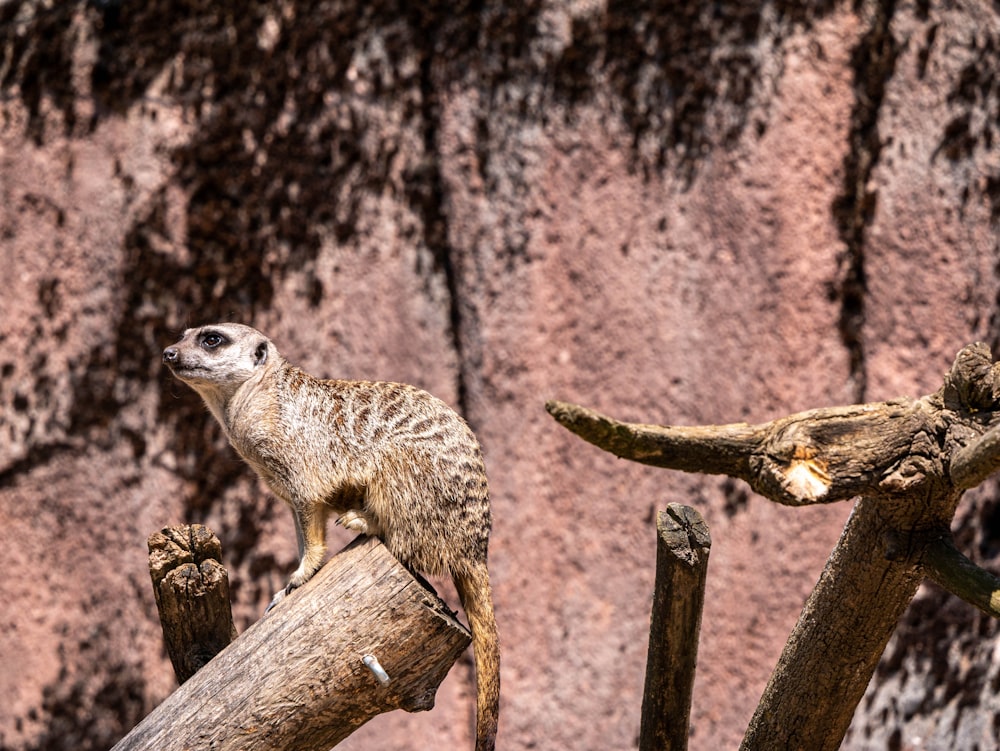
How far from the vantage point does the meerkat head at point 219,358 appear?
7.58ft

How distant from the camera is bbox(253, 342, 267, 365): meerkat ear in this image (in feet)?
7.82

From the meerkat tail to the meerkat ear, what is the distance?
0.62m

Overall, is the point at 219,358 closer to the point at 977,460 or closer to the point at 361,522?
the point at 361,522

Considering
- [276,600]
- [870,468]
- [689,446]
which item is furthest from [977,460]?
[276,600]

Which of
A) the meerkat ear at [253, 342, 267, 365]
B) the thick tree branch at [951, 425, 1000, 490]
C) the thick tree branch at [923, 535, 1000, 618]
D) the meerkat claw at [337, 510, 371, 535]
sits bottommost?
the meerkat claw at [337, 510, 371, 535]

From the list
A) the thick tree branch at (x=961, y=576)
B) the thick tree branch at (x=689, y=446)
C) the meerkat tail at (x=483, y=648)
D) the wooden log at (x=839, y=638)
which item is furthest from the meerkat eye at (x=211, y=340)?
the thick tree branch at (x=961, y=576)

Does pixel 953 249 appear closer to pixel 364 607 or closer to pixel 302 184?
pixel 302 184

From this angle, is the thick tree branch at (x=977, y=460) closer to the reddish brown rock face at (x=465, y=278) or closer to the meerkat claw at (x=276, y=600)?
the meerkat claw at (x=276, y=600)

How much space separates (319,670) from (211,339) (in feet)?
2.43

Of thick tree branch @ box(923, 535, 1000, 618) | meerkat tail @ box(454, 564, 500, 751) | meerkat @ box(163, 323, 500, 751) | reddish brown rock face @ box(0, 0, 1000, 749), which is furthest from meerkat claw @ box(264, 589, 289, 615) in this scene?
reddish brown rock face @ box(0, 0, 1000, 749)

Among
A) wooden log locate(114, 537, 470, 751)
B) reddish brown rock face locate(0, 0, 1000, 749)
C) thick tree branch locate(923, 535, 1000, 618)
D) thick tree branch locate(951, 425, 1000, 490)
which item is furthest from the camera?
reddish brown rock face locate(0, 0, 1000, 749)

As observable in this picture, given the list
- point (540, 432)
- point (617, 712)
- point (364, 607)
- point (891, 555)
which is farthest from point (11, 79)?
point (891, 555)

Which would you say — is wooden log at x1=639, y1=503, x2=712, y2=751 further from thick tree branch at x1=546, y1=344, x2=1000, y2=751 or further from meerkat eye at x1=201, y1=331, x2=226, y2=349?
meerkat eye at x1=201, y1=331, x2=226, y2=349

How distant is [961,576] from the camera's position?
1814 millimetres
